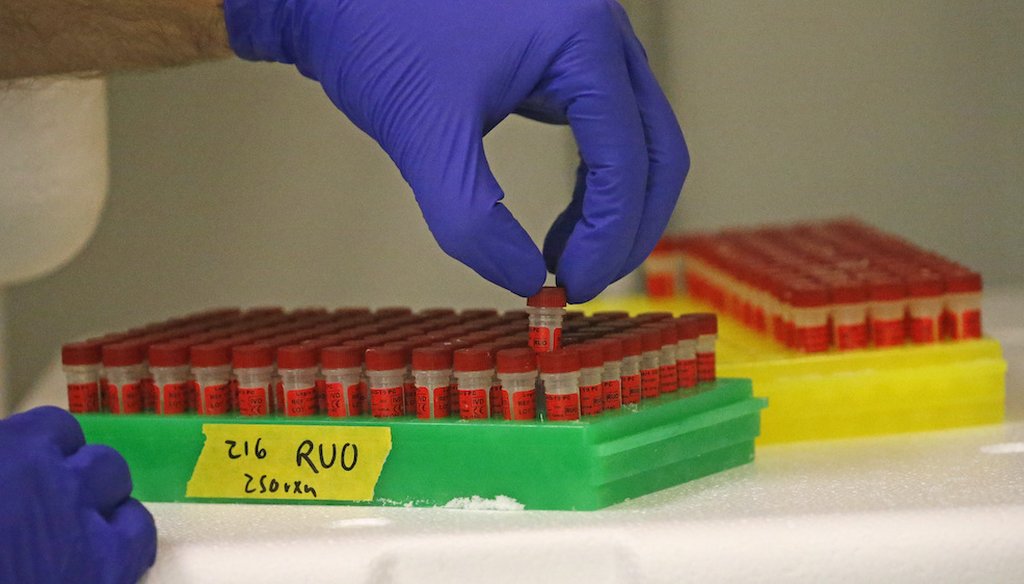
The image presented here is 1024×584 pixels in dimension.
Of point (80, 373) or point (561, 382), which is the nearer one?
point (561, 382)

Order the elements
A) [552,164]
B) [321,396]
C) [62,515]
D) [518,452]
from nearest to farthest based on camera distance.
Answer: [62,515], [518,452], [321,396], [552,164]

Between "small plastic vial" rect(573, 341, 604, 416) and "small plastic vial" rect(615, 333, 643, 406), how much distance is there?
46 millimetres

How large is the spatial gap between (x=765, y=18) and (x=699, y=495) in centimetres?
135

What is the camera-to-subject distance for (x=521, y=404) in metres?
0.97

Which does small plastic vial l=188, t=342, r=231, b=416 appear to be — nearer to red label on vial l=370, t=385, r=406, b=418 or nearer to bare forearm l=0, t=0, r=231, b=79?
red label on vial l=370, t=385, r=406, b=418

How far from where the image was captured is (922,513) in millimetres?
857

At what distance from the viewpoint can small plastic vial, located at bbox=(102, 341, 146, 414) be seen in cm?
108

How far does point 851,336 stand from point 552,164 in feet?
2.51

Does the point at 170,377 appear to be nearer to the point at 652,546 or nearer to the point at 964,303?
the point at 652,546

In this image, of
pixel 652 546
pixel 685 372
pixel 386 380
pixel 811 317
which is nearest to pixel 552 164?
pixel 811 317

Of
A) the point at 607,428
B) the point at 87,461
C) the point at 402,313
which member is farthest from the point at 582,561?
the point at 402,313

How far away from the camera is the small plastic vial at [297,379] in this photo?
103cm

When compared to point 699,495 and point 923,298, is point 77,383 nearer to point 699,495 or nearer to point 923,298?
point 699,495

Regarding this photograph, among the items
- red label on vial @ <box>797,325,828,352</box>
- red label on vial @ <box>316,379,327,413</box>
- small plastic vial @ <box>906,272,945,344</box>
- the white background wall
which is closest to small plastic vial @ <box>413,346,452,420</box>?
red label on vial @ <box>316,379,327,413</box>
